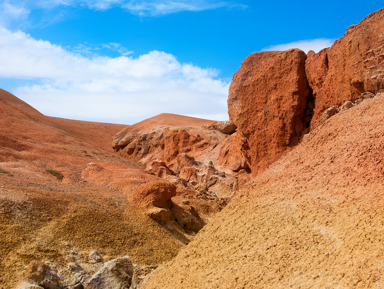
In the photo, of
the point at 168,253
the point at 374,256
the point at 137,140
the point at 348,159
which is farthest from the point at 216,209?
the point at 137,140

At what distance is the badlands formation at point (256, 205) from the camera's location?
11.4 ft

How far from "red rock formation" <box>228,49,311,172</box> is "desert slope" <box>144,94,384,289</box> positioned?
4412 millimetres

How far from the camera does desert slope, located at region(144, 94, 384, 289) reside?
3145 mm

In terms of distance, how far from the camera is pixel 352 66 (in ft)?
26.5

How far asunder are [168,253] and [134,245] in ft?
2.46

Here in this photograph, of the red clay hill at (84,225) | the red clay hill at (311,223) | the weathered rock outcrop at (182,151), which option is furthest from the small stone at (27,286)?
the weathered rock outcrop at (182,151)

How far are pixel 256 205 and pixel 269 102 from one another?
6.16m

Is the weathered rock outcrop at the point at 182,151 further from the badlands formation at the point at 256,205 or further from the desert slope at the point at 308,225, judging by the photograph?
the desert slope at the point at 308,225

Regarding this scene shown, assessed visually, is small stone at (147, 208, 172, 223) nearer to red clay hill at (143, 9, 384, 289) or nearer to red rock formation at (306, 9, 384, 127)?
red rock formation at (306, 9, 384, 127)

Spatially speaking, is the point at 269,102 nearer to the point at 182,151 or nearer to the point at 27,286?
the point at 27,286

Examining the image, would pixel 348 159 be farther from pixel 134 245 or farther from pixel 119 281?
pixel 134 245

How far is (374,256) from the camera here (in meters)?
2.93

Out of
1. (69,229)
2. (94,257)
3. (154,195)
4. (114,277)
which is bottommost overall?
(94,257)

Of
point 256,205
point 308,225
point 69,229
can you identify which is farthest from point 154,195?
point 308,225
